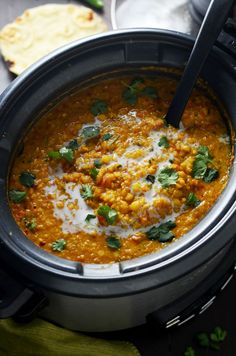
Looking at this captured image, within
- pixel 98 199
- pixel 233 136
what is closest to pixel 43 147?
pixel 98 199

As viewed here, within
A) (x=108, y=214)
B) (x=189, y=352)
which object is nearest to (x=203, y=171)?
(x=108, y=214)

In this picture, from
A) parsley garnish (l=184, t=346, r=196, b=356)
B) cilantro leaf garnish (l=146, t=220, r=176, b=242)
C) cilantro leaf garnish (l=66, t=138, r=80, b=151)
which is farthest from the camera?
parsley garnish (l=184, t=346, r=196, b=356)

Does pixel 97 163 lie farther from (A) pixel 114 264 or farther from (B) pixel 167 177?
(A) pixel 114 264

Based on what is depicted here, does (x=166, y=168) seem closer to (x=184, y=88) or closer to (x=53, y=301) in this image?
(x=184, y=88)

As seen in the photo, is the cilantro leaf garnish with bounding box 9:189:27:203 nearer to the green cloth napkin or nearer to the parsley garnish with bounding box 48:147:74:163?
the parsley garnish with bounding box 48:147:74:163

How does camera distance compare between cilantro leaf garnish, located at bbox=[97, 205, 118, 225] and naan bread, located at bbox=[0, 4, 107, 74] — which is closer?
cilantro leaf garnish, located at bbox=[97, 205, 118, 225]

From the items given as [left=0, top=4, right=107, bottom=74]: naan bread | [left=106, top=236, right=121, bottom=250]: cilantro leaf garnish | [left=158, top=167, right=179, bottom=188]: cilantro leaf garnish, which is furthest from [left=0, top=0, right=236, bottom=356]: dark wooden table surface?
[left=0, top=4, right=107, bottom=74]: naan bread
